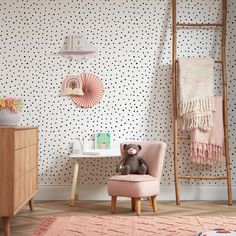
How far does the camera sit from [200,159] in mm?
4621

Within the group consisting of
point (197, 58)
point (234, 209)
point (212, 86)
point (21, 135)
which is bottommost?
point (234, 209)

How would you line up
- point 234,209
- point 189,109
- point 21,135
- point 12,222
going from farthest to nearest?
point 189,109 < point 234,209 < point 12,222 < point 21,135

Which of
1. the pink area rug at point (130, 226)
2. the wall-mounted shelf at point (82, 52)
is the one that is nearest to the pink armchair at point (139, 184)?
the pink area rug at point (130, 226)

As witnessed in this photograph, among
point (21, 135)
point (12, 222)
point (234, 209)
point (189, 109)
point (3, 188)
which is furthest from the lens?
point (189, 109)

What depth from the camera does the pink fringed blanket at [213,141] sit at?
4594 mm

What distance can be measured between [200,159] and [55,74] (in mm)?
1836

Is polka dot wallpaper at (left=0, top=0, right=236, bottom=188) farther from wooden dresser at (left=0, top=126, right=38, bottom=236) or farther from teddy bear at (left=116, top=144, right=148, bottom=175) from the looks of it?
wooden dresser at (left=0, top=126, right=38, bottom=236)

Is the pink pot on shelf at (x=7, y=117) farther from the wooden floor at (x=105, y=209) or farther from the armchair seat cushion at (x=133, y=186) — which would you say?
the armchair seat cushion at (x=133, y=186)

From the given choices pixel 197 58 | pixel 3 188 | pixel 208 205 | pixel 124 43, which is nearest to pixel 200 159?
pixel 208 205

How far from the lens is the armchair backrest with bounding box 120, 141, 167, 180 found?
163 inches

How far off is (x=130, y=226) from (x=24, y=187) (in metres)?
0.95

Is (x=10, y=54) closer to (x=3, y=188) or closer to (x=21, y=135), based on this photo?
(x=21, y=135)

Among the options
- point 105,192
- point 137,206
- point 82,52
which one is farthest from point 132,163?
point 82,52

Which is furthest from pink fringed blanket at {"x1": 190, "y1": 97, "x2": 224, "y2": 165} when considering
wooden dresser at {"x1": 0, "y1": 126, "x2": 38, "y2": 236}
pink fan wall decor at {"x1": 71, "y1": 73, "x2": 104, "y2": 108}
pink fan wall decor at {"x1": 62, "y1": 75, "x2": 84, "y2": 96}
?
wooden dresser at {"x1": 0, "y1": 126, "x2": 38, "y2": 236}
